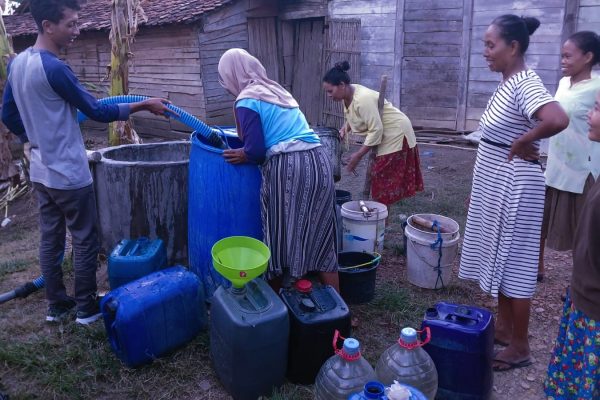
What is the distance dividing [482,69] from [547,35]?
1.14m

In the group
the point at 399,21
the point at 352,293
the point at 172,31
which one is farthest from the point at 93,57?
the point at 352,293

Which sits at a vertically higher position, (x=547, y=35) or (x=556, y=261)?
(x=547, y=35)

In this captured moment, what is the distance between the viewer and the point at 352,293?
3.61 m

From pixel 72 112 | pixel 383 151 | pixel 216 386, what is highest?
pixel 72 112

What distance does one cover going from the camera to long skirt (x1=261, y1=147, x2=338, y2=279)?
2.98 m

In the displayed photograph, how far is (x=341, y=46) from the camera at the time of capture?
10195mm

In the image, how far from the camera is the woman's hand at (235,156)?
299 centimetres

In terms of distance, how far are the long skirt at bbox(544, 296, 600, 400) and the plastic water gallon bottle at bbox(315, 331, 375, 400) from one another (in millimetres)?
869

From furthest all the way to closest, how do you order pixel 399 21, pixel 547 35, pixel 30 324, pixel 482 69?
pixel 399 21, pixel 482 69, pixel 547 35, pixel 30 324

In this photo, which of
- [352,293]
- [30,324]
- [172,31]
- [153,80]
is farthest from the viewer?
[153,80]

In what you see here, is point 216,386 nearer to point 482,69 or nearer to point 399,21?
point 482,69

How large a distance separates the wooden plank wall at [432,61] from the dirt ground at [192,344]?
4.47 metres

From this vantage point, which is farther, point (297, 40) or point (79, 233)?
point (297, 40)

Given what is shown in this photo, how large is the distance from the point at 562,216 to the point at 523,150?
1.49 meters
